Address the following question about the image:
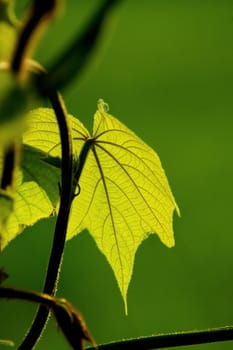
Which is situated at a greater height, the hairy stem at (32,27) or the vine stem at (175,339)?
the hairy stem at (32,27)

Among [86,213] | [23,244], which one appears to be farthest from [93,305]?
[86,213]

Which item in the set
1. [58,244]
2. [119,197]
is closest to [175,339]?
[58,244]

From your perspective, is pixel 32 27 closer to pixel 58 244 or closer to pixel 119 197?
pixel 58 244

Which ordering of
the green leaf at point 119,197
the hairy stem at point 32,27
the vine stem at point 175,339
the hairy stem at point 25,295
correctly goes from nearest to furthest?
the hairy stem at point 32,27
the hairy stem at point 25,295
the vine stem at point 175,339
the green leaf at point 119,197

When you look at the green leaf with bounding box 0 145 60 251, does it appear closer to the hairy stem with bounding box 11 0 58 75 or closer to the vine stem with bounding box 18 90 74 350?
the vine stem with bounding box 18 90 74 350

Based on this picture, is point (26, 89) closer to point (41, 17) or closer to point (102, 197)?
point (41, 17)

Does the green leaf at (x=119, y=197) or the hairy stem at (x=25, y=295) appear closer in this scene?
the hairy stem at (x=25, y=295)

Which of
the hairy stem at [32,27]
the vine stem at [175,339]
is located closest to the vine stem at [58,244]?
the vine stem at [175,339]

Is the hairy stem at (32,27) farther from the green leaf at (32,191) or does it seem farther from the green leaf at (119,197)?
the green leaf at (119,197)
